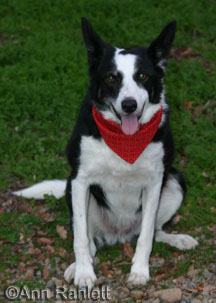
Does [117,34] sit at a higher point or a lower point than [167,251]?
higher

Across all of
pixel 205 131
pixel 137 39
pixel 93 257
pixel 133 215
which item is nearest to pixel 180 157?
pixel 205 131

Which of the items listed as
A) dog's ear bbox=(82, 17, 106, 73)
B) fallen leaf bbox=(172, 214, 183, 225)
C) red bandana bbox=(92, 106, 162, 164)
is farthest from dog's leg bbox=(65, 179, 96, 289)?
fallen leaf bbox=(172, 214, 183, 225)

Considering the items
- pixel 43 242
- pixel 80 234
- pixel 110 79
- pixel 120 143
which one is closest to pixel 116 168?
pixel 120 143

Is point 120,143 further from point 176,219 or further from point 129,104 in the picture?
point 176,219

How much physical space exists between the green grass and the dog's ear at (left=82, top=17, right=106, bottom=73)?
1.68 metres

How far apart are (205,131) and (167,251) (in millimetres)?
2089

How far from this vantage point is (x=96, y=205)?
4301 millimetres

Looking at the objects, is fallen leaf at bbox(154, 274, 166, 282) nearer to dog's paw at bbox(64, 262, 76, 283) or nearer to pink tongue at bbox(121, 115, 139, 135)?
dog's paw at bbox(64, 262, 76, 283)

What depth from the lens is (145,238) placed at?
393 cm

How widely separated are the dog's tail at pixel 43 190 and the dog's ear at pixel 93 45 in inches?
59.3

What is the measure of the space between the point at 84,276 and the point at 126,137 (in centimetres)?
120

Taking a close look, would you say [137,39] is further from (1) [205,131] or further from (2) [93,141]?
(2) [93,141]

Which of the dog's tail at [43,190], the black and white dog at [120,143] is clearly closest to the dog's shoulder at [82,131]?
the black and white dog at [120,143]

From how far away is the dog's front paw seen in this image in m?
3.81
